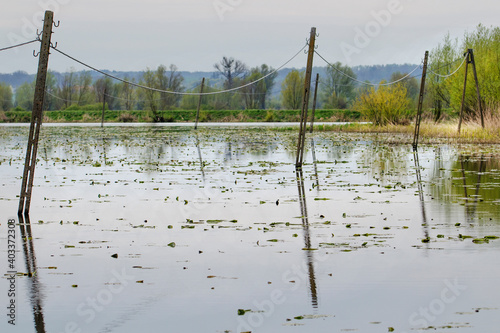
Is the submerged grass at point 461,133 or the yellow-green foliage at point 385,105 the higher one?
the yellow-green foliage at point 385,105

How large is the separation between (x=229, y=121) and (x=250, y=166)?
82022 millimetres

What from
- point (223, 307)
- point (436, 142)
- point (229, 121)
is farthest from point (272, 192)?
point (229, 121)

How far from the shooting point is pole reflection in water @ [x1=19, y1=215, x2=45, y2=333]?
23.8ft

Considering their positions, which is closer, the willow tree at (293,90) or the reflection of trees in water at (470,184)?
the reflection of trees in water at (470,184)

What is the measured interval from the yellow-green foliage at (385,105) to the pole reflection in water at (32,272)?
1822 inches

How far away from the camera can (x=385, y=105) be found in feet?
191

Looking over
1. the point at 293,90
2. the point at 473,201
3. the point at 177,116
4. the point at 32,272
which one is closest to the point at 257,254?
the point at 32,272

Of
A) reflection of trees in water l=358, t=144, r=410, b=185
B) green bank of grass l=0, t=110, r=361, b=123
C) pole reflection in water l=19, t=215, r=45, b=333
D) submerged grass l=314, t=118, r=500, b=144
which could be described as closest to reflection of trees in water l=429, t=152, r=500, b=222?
reflection of trees in water l=358, t=144, r=410, b=185

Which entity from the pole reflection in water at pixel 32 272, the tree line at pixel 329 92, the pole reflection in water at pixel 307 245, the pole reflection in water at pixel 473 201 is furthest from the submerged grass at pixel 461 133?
the pole reflection in water at pixel 32 272

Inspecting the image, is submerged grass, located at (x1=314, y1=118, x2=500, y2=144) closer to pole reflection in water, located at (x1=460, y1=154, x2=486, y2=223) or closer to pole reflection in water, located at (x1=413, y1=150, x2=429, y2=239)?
pole reflection in water, located at (x1=413, y1=150, x2=429, y2=239)

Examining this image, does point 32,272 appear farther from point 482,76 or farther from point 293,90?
point 293,90

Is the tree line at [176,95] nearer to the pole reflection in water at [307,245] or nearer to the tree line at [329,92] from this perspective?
the tree line at [329,92]

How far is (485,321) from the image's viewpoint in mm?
7031

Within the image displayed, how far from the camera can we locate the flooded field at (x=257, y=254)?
24.0 ft
